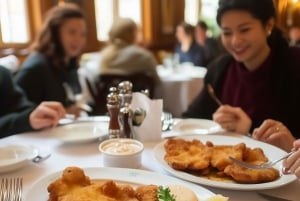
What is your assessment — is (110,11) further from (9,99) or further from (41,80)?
(9,99)

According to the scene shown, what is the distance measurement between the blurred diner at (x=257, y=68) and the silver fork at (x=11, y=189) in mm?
829

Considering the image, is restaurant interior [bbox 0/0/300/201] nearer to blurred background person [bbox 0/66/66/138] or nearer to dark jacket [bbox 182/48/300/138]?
blurred background person [bbox 0/66/66/138]

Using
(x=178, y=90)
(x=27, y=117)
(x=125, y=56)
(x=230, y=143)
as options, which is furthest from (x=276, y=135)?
(x=178, y=90)

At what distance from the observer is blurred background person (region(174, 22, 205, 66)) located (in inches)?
215

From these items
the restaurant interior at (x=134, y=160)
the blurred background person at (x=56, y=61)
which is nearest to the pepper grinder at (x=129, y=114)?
the restaurant interior at (x=134, y=160)

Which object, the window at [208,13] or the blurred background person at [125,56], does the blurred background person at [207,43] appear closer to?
the window at [208,13]

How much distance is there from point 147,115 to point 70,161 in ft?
1.05

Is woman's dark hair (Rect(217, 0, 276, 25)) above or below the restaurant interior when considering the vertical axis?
above

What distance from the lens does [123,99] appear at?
1.37m

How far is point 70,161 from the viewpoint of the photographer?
124 cm

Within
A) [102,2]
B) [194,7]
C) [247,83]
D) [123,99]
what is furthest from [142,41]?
[123,99]

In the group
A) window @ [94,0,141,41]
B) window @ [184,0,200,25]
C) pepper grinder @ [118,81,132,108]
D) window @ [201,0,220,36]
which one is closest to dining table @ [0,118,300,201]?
pepper grinder @ [118,81,132,108]

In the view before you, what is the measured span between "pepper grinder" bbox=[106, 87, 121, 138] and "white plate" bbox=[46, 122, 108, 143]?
0.09 meters

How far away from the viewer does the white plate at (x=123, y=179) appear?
36.8 inches
